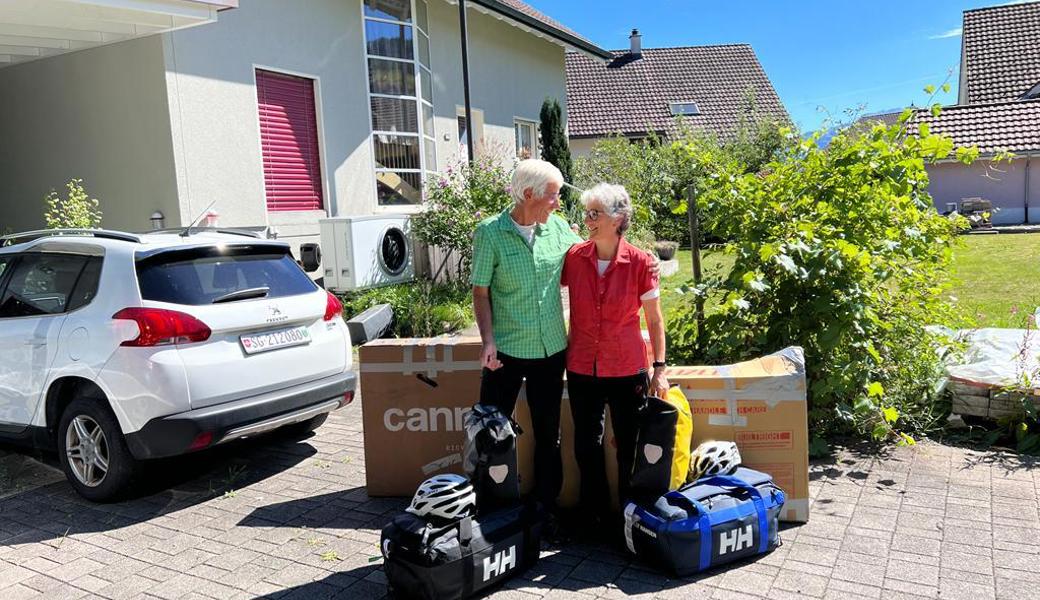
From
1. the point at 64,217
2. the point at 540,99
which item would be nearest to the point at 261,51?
the point at 64,217

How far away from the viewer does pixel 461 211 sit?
10.5 meters

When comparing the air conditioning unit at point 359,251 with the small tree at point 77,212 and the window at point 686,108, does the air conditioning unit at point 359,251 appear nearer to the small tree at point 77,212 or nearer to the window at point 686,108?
the small tree at point 77,212

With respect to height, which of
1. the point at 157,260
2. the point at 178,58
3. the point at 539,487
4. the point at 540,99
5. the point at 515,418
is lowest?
the point at 539,487

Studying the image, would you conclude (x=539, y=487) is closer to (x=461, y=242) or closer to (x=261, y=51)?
(x=461, y=242)

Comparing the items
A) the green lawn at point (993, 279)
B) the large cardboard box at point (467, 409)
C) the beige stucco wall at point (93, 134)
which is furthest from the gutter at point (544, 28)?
the large cardboard box at point (467, 409)

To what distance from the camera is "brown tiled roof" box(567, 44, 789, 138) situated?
30750 mm

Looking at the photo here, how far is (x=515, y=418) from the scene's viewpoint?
4176 mm

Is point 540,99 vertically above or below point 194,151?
above

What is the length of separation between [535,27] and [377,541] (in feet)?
47.7

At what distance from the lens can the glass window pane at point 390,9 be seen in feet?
38.3

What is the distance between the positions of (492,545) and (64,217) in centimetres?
805

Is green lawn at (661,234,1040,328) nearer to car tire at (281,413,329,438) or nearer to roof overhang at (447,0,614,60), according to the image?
car tire at (281,413,329,438)

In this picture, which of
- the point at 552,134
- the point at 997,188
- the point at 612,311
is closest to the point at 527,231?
the point at 612,311

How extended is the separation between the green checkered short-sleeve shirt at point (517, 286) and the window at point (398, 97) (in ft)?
27.3
